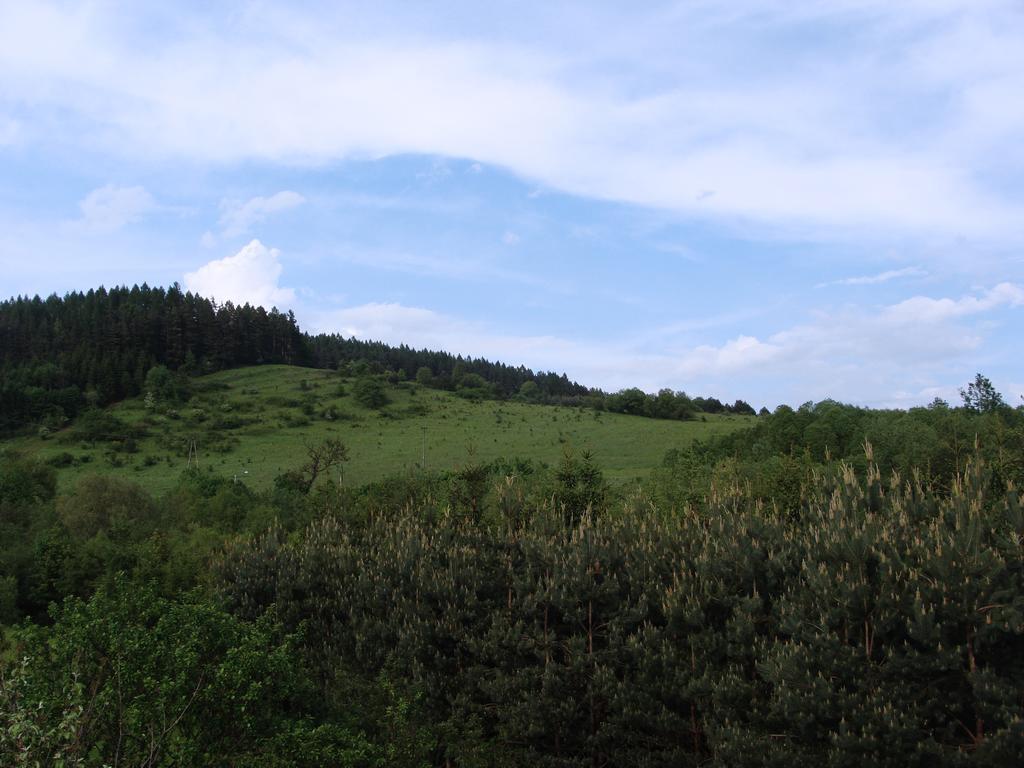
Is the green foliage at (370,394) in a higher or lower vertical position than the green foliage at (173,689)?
higher

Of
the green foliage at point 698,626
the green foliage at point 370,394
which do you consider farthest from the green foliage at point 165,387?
the green foliage at point 698,626

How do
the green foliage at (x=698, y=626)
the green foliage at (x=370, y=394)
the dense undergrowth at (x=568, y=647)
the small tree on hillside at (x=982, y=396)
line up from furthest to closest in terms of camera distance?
the green foliage at (x=370, y=394), the small tree on hillside at (x=982, y=396), the green foliage at (x=698, y=626), the dense undergrowth at (x=568, y=647)

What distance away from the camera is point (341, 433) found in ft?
302

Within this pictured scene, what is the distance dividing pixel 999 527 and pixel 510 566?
26.2 ft

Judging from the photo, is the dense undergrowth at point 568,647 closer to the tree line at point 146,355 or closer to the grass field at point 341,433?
the grass field at point 341,433

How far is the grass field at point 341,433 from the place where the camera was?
78562 millimetres

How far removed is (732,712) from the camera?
10.8 meters

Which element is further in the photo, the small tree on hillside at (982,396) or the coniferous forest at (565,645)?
the small tree on hillside at (982,396)

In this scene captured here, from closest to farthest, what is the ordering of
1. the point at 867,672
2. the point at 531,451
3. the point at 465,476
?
the point at 867,672 → the point at 465,476 → the point at 531,451

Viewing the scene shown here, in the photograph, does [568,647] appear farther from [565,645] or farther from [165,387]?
[165,387]

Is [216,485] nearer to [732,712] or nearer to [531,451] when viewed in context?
[531,451]

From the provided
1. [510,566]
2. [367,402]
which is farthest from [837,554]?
[367,402]

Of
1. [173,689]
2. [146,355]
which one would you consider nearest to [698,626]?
[173,689]

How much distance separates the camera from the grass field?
78.6 m
